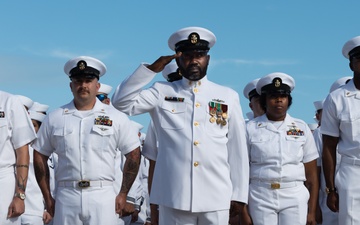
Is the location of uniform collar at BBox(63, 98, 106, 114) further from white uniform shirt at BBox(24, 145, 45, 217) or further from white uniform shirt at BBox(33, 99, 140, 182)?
white uniform shirt at BBox(24, 145, 45, 217)

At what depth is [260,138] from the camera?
980cm

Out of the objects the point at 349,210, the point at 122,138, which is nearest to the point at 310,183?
the point at 349,210

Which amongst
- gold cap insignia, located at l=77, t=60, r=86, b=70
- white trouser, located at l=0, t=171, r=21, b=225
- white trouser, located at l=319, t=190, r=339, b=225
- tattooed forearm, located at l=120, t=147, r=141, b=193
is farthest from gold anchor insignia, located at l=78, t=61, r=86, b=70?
white trouser, located at l=319, t=190, r=339, b=225

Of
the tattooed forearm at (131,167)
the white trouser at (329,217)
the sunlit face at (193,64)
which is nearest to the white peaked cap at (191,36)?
the sunlit face at (193,64)

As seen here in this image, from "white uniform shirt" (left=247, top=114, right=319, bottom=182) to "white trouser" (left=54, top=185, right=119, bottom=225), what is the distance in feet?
6.34

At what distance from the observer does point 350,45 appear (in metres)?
8.78

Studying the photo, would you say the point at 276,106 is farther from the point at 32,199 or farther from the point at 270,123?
the point at 32,199

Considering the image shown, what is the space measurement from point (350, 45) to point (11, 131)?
365 cm

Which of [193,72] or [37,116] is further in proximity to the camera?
[37,116]

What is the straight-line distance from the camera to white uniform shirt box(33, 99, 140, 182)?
28.8 ft

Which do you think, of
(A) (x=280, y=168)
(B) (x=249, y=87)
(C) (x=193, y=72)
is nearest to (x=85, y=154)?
(C) (x=193, y=72)

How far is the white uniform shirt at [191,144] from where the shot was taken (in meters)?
7.24

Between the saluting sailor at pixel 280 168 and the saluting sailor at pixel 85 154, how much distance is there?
60.1 inches

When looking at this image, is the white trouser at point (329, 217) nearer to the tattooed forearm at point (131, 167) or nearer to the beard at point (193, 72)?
the tattooed forearm at point (131, 167)
